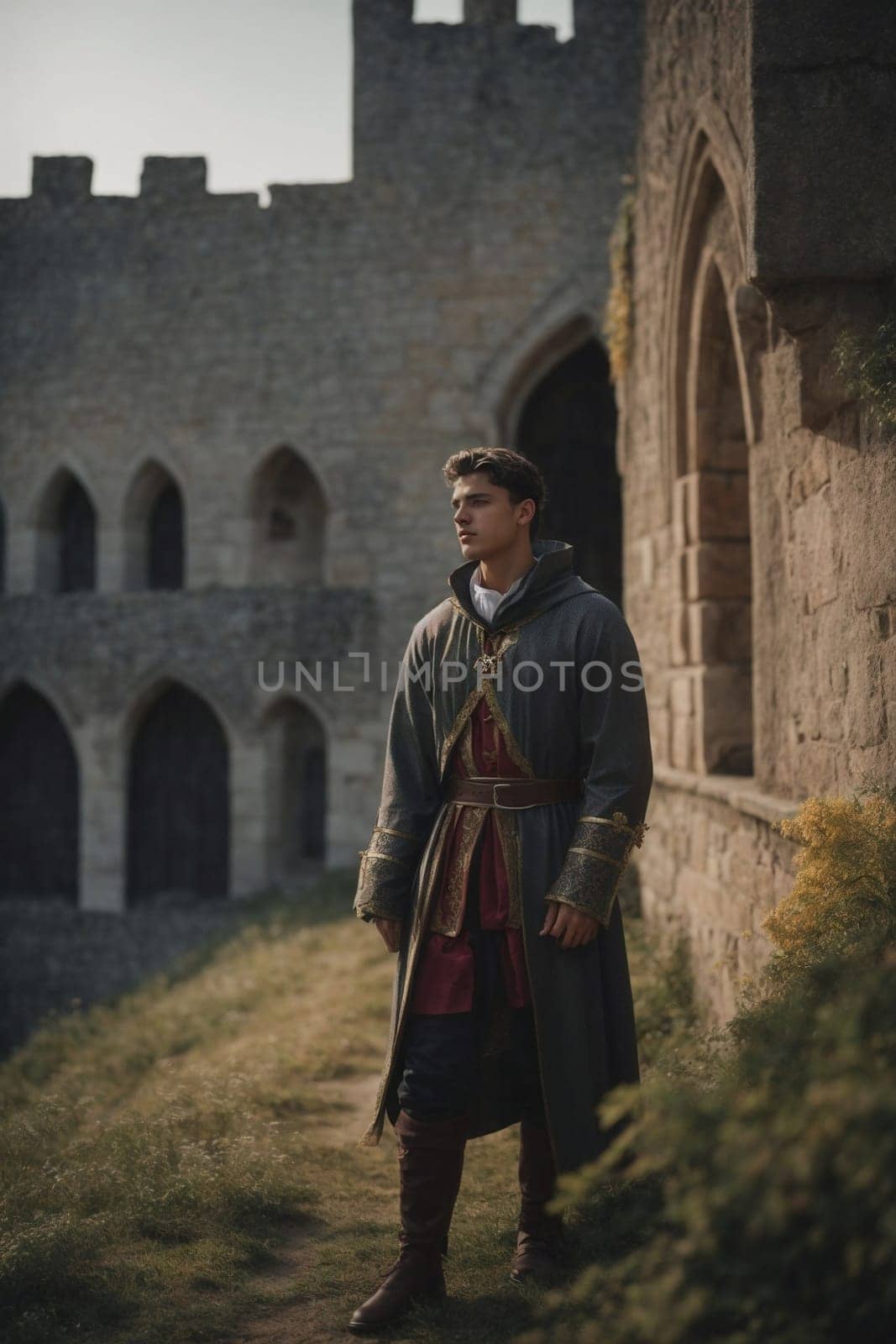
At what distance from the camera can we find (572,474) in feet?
40.2

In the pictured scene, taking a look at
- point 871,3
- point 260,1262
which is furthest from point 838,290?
point 260,1262

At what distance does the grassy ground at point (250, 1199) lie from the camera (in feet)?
9.52

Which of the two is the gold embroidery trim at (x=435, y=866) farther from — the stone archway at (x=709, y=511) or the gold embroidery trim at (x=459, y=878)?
the stone archway at (x=709, y=511)

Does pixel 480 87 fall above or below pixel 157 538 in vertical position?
A: above

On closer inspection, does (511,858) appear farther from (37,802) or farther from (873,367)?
(37,802)

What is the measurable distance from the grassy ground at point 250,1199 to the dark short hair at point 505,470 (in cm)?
166

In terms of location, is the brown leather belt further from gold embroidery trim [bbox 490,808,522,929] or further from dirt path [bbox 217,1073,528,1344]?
dirt path [bbox 217,1073,528,1344]

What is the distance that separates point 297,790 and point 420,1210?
400 inches

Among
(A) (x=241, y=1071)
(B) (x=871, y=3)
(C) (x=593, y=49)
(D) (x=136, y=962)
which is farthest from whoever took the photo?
(D) (x=136, y=962)

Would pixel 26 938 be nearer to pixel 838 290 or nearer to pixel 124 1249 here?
pixel 124 1249

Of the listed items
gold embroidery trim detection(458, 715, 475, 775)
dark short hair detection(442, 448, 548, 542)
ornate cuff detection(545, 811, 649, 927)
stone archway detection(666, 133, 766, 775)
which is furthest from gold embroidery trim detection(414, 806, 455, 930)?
stone archway detection(666, 133, 766, 775)

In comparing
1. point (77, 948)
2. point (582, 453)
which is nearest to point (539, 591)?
point (582, 453)

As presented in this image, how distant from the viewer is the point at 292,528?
42.9 feet

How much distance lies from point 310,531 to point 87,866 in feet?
14.2
